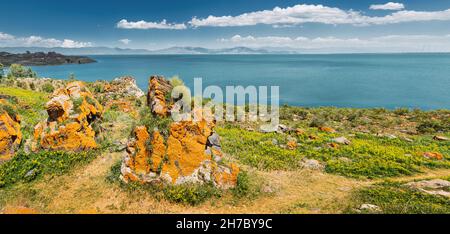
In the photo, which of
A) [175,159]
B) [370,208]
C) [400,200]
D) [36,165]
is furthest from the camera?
[36,165]

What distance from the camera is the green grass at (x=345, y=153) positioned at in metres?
17.5

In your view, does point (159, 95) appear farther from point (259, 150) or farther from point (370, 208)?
point (370, 208)

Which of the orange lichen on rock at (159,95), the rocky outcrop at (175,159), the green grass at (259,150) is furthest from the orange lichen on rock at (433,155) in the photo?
the orange lichen on rock at (159,95)

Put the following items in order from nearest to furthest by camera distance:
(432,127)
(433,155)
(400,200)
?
(400,200)
(433,155)
(432,127)

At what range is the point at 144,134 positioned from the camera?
14.4 m

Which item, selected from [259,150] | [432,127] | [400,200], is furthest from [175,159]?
[432,127]

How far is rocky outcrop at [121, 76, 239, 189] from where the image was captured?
45.0 feet

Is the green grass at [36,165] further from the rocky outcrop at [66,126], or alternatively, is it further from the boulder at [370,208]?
the boulder at [370,208]

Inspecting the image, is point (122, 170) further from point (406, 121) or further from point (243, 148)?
point (406, 121)

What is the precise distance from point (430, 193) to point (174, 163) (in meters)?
13.3

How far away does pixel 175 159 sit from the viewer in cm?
1383

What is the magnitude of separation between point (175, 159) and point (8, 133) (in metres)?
10.5

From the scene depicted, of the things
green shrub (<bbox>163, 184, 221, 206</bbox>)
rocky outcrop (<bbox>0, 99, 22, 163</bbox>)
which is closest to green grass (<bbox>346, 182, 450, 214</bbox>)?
green shrub (<bbox>163, 184, 221, 206</bbox>)

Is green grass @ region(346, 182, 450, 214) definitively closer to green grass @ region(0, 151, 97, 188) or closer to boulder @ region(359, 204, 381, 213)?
boulder @ region(359, 204, 381, 213)
